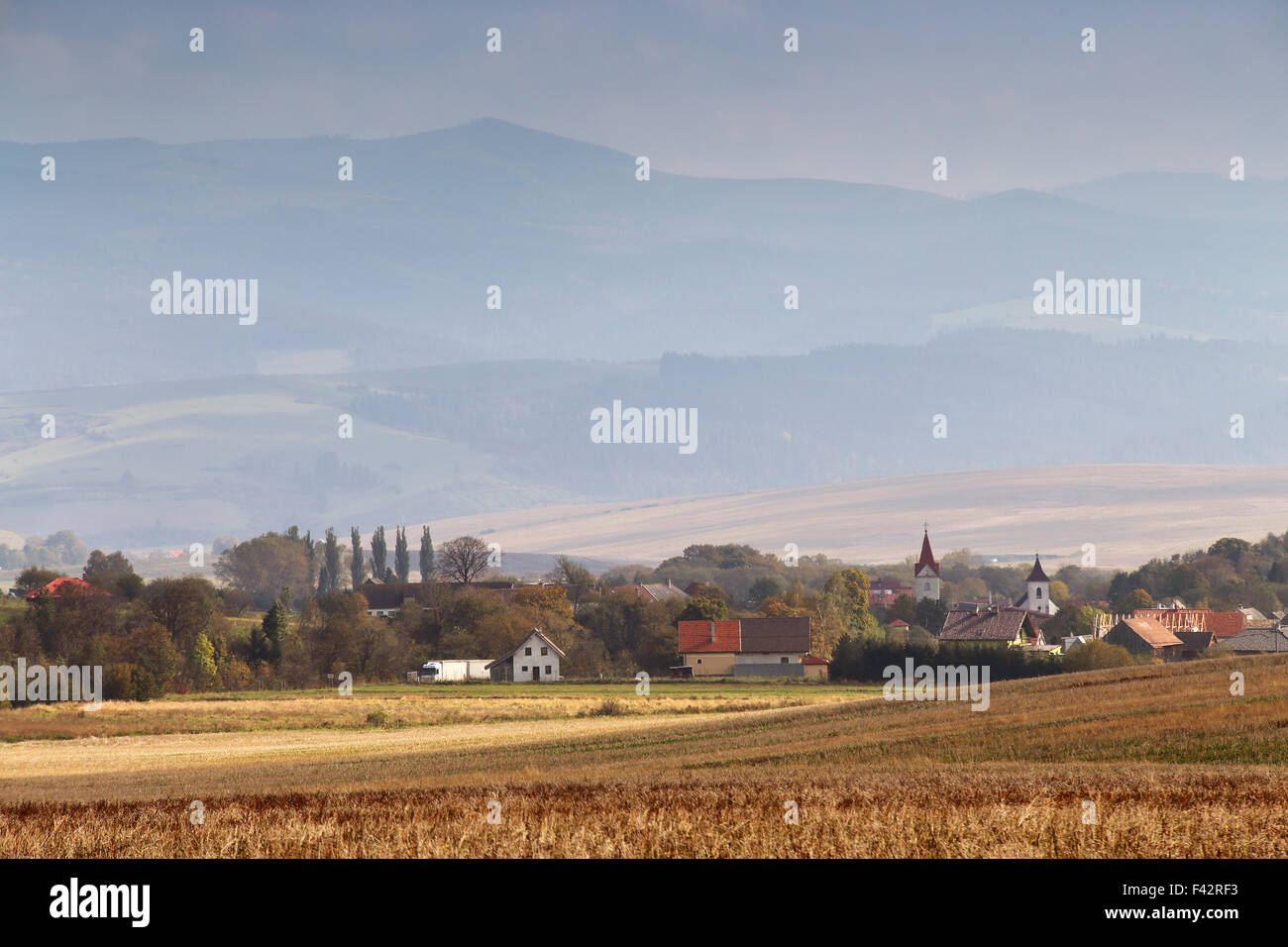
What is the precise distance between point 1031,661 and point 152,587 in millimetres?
83182

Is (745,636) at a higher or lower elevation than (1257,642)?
higher

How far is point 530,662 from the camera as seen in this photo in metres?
118

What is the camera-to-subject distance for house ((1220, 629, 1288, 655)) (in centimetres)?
12600

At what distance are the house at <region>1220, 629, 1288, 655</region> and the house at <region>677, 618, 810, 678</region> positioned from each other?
133ft

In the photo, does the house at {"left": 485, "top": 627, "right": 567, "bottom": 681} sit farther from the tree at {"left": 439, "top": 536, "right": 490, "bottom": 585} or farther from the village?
the tree at {"left": 439, "top": 536, "right": 490, "bottom": 585}

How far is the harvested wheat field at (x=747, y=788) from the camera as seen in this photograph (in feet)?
47.6

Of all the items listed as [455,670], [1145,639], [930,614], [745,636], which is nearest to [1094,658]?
[745,636]

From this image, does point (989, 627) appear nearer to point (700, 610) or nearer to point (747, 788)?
point (700, 610)

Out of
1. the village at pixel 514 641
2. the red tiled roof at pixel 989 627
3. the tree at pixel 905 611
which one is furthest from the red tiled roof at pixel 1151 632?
the tree at pixel 905 611

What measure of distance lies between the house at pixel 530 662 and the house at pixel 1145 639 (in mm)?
55054

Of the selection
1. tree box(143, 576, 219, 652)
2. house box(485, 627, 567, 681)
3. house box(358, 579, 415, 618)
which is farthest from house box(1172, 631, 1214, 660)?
house box(358, 579, 415, 618)

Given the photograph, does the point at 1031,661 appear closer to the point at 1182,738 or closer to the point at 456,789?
the point at 1182,738

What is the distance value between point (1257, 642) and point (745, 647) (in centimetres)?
5089
